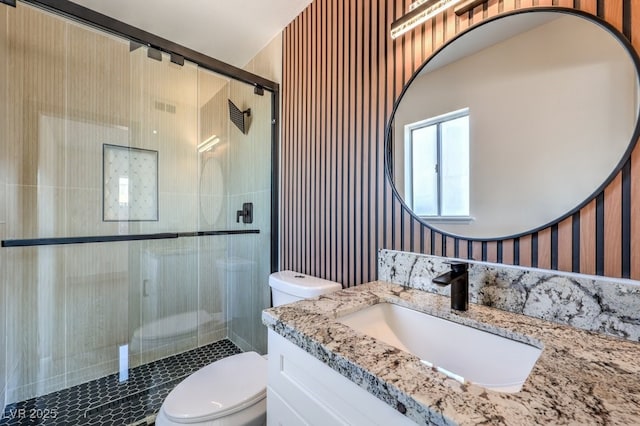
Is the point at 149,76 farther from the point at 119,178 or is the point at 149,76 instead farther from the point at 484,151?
the point at 484,151

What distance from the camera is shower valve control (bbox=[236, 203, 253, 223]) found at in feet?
6.55

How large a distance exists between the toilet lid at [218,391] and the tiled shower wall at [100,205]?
71 cm

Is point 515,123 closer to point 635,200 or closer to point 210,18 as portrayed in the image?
point 635,200

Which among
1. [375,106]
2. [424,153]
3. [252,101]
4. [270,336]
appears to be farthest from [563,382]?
[252,101]

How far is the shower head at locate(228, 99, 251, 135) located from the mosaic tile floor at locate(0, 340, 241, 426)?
1696 millimetres

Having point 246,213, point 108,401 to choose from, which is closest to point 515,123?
point 246,213

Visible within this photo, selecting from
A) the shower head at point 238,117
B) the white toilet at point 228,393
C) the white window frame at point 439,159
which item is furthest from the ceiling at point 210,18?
the white toilet at point 228,393

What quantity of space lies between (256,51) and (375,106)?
1.33 metres

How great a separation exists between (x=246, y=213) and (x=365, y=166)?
1.11m

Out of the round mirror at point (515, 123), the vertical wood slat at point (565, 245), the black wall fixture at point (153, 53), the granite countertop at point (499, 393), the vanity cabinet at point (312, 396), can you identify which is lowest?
the vanity cabinet at point (312, 396)

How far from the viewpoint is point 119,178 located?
66.6 inches

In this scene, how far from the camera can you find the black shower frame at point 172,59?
1.17 m

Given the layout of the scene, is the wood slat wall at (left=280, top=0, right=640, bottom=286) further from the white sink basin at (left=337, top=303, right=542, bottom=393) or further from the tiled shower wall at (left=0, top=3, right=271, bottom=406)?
the tiled shower wall at (left=0, top=3, right=271, bottom=406)

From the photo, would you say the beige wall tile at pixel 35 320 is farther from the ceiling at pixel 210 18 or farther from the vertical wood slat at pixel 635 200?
the vertical wood slat at pixel 635 200
